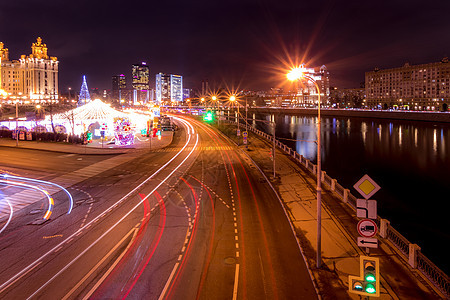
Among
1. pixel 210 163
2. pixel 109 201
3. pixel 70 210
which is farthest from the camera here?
pixel 210 163

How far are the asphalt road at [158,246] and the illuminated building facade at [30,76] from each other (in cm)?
14030

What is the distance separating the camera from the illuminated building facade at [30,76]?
481 feet

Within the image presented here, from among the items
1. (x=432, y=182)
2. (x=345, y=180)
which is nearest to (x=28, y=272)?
(x=345, y=180)

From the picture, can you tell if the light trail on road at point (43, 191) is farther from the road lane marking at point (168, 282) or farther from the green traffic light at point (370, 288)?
the green traffic light at point (370, 288)

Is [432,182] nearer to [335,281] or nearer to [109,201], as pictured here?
[335,281]

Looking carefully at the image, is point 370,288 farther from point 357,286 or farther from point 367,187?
point 367,187

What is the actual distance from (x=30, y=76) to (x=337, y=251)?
560ft

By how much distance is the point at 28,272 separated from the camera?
12852 mm

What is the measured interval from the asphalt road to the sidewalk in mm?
701

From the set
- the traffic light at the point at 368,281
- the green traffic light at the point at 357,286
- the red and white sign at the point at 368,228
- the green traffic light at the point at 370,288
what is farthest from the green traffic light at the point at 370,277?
the red and white sign at the point at 368,228

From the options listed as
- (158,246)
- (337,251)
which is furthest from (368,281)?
(158,246)

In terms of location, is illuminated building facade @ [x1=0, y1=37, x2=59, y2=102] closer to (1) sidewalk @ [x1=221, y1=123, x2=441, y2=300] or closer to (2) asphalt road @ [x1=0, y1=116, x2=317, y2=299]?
(2) asphalt road @ [x1=0, y1=116, x2=317, y2=299]

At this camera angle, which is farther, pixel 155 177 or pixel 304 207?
pixel 155 177

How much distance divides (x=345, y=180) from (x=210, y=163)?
17990mm
